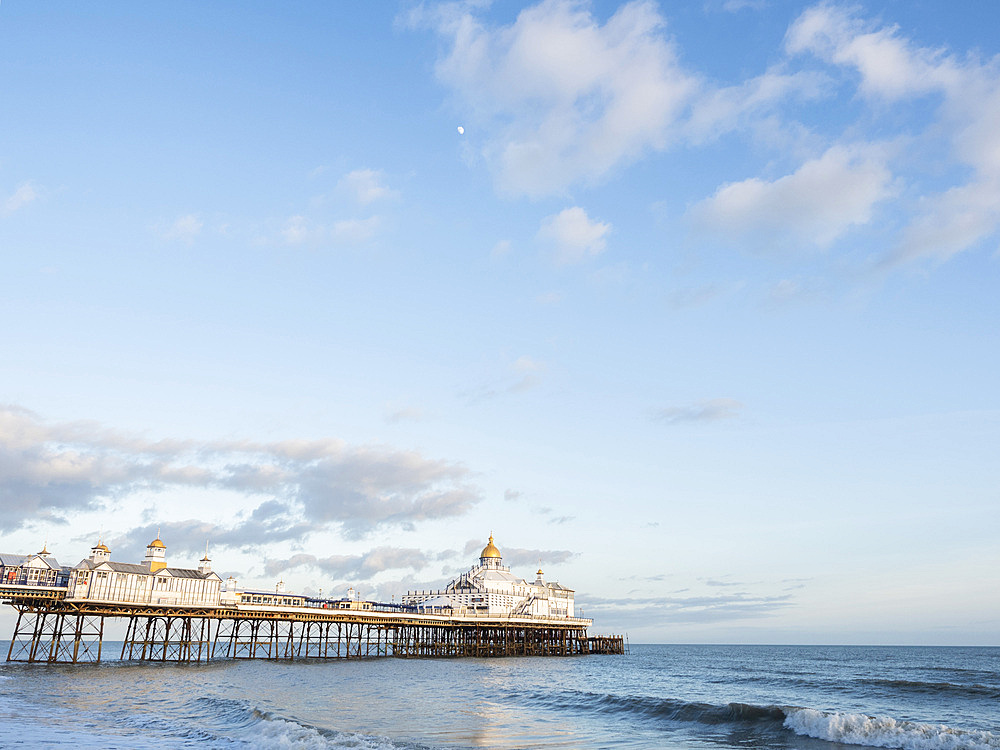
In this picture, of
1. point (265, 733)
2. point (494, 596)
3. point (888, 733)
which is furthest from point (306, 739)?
point (494, 596)

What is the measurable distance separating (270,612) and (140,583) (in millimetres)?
11934

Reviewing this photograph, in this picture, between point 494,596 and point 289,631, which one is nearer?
point 289,631

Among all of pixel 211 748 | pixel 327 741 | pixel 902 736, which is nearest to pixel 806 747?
pixel 902 736

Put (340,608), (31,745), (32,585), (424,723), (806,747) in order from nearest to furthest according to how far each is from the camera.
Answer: (31,745) → (806,747) → (424,723) → (32,585) → (340,608)

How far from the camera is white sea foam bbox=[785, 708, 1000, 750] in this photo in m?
27.6

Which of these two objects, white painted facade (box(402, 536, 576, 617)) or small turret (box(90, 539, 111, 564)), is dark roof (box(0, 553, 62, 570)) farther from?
white painted facade (box(402, 536, 576, 617))

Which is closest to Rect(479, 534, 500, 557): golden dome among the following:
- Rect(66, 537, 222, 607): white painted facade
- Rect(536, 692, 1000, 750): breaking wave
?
Rect(66, 537, 222, 607): white painted facade

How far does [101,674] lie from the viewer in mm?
50625

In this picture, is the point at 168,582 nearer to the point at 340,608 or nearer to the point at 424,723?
the point at 340,608

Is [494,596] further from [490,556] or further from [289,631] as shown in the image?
[289,631]

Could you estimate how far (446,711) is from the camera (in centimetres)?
3456

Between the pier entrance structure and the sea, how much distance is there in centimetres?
525

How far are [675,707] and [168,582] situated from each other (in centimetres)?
4717

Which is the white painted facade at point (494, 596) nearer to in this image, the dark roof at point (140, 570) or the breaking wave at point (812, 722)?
the dark roof at point (140, 570)
